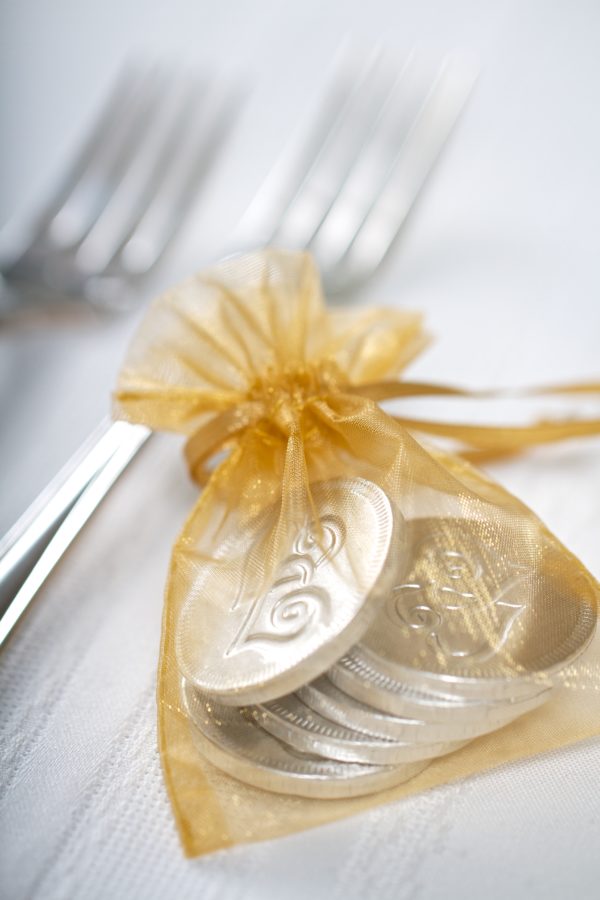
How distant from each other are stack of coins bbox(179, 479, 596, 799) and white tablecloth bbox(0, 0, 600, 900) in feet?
0.12

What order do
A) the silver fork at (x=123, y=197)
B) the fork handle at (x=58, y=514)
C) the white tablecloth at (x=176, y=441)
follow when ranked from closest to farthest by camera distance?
the white tablecloth at (x=176, y=441), the fork handle at (x=58, y=514), the silver fork at (x=123, y=197)

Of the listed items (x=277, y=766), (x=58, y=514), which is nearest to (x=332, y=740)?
(x=277, y=766)

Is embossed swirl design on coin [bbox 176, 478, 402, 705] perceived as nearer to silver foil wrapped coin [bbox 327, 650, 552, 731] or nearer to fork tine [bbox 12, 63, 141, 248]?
silver foil wrapped coin [bbox 327, 650, 552, 731]

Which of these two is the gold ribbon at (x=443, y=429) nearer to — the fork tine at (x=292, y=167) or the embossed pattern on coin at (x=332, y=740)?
the embossed pattern on coin at (x=332, y=740)

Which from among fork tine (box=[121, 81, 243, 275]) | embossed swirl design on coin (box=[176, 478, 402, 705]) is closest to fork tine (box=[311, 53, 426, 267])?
fork tine (box=[121, 81, 243, 275])

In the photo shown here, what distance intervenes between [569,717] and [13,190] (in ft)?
3.04

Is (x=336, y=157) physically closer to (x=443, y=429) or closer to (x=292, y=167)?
(x=292, y=167)

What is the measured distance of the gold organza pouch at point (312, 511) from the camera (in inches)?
18.7

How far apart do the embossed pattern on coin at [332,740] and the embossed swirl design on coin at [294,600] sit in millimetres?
25

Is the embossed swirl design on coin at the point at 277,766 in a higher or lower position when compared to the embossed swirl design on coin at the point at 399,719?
lower

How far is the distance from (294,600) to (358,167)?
64cm

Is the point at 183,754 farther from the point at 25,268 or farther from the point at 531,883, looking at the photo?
the point at 25,268

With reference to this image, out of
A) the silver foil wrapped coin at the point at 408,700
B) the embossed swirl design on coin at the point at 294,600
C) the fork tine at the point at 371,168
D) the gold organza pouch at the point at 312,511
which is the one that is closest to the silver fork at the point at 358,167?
the fork tine at the point at 371,168

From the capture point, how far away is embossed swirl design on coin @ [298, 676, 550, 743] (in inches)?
17.8
